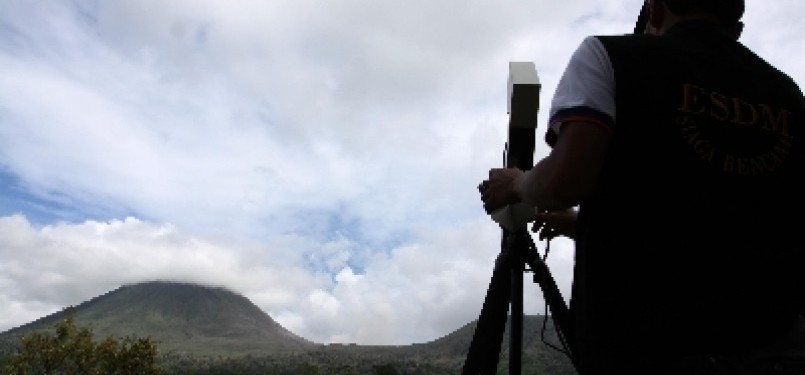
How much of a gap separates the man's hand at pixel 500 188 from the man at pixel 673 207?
171mm

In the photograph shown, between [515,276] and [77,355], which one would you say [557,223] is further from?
[77,355]

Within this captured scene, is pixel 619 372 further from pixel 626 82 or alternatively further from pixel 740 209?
pixel 626 82

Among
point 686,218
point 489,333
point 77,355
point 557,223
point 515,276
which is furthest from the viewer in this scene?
point 77,355

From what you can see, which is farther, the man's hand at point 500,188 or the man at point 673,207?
the man's hand at point 500,188

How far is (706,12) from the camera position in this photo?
1777mm

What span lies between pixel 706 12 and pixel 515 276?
1123 millimetres

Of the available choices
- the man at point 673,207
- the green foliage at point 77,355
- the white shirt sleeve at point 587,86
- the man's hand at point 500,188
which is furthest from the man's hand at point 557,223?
the green foliage at point 77,355

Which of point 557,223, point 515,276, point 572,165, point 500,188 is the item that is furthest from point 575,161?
point 515,276

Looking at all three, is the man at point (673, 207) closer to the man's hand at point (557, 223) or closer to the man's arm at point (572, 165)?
the man's arm at point (572, 165)

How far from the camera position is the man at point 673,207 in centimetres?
138

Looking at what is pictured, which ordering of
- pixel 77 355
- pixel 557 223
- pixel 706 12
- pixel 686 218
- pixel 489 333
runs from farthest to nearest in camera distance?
pixel 77 355 → pixel 557 223 → pixel 489 333 → pixel 706 12 → pixel 686 218

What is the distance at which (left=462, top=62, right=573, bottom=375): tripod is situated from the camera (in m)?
1.97

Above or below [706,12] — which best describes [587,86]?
below

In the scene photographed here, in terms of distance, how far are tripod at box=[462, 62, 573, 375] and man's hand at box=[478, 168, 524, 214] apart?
25cm
